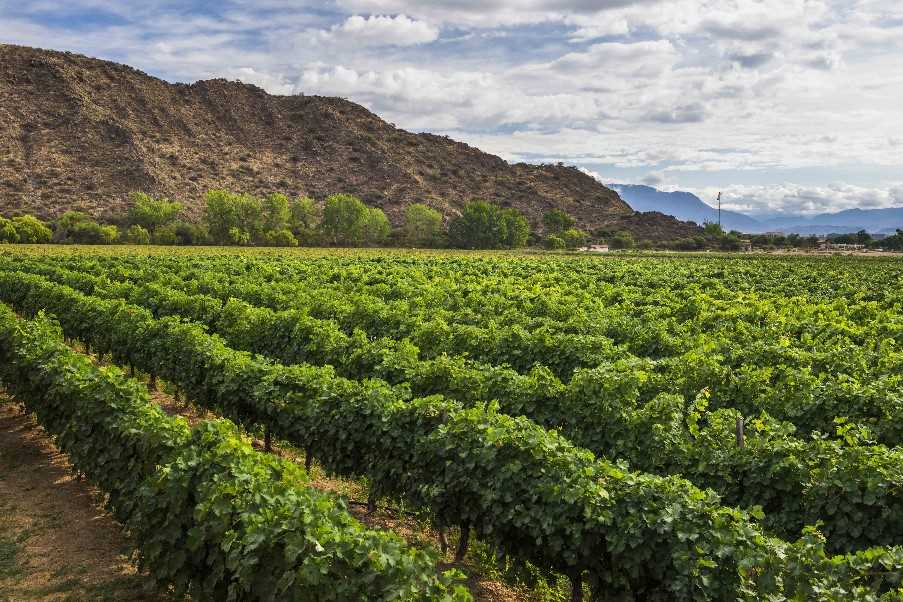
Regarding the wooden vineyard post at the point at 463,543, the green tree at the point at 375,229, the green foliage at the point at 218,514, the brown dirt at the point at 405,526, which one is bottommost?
the brown dirt at the point at 405,526

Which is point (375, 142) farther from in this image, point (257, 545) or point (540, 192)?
point (257, 545)

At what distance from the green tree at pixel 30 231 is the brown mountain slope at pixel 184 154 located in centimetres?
2845

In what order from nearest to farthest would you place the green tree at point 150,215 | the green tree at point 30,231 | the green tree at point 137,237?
1. the green tree at point 30,231
2. the green tree at point 137,237
3. the green tree at point 150,215

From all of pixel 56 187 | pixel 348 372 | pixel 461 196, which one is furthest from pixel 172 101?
pixel 348 372

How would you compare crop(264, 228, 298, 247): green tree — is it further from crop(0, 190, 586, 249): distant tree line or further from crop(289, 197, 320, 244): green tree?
crop(289, 197, 320, 244): green tree

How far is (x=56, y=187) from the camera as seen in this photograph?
119 m

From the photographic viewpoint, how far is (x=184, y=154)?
15275 centimetres

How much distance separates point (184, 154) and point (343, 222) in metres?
64.7

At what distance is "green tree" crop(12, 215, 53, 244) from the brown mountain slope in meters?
28.4

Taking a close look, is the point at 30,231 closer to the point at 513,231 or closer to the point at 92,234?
the point at 92,234

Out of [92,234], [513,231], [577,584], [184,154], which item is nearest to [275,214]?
[92,234]

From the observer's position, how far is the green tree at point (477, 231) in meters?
118

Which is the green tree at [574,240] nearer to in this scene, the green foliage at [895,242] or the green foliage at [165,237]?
the green foliage at [895,242]

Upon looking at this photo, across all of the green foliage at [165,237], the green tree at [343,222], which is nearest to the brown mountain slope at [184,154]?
Answer: the green foliage at [165,237]
